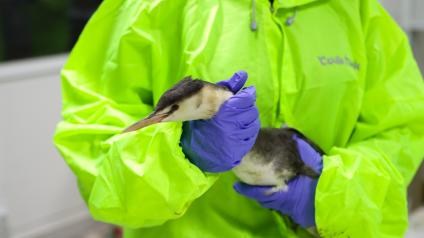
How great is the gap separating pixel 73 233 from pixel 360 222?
1.81m

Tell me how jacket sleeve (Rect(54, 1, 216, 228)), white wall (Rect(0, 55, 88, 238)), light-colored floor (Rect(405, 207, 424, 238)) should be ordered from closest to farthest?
jacket sleeve (Rect(54, 1, 216, 228)), light-colored floor (Rect(405, 207, 424, 238)), white wall (Rect(0, 55, 88, 238))

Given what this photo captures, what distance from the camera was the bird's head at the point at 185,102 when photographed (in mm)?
802

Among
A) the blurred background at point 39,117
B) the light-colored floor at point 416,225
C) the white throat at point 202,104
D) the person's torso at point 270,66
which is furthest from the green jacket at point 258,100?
the blurred background at point 39,117


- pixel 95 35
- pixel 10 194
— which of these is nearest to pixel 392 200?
pixel 95 35

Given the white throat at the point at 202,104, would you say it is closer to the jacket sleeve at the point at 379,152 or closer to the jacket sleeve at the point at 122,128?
the jacket sleeve at the point at 122,128

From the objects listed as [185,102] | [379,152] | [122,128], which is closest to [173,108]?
[185,102]

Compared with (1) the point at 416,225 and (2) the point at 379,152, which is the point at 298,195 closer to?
(2) the point at 379,152

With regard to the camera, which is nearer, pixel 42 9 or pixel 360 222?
pixel 360 222

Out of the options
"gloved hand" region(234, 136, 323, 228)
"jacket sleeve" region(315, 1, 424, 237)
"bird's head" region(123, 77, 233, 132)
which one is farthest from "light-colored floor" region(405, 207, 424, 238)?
"bird's head" region(123, 77, 233, 132)

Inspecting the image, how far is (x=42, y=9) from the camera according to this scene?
7.99ft

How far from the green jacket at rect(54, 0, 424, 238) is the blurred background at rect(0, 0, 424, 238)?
121 centimetres

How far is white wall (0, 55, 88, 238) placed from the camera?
229 centimetres

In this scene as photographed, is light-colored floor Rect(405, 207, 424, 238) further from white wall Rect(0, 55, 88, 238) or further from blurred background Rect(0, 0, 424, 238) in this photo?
white wall Rect(0, 55, 88, 238)

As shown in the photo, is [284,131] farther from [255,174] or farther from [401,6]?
[401,6]
